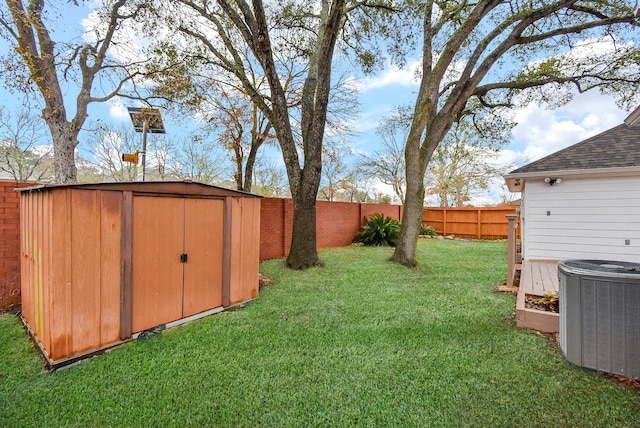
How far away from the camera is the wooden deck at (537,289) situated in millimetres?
3291

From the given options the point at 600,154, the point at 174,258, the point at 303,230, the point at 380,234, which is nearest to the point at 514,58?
the point at 600,154

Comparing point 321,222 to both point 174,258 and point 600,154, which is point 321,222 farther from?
point 600,154

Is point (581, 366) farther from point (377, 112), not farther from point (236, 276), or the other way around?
point (377, 112)

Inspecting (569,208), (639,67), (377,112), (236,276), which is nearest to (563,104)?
(639,67)

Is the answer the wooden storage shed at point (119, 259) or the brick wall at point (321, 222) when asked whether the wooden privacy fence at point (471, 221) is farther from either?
the wooden storage shed at point (119, 259)

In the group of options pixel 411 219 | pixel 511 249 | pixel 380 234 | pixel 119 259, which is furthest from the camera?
pixel 380 234

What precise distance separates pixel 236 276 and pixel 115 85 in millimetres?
6442

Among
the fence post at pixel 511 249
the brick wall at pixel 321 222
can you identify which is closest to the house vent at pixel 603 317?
the fence post at pixel 511 249

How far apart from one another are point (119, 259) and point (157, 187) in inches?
35.1

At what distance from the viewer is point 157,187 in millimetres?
3328

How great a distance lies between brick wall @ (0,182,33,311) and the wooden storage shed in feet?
1.95

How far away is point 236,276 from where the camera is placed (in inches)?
171

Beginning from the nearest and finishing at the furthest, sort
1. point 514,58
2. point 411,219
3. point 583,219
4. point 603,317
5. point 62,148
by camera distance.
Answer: point 603,317 < point 583,219 < point 62,148 < point 411,219 < point 514,58

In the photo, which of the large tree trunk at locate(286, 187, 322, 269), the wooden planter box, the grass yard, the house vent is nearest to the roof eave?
the grass yard
